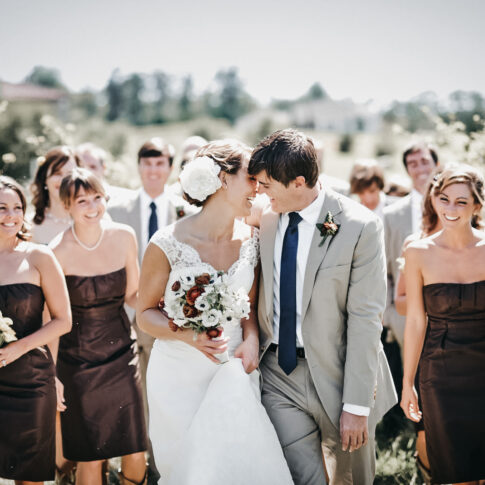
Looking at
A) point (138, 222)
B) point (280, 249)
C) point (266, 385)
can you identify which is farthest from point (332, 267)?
point (138, 222)

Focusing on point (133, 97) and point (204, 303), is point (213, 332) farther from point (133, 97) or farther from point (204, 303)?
point (133, 97)

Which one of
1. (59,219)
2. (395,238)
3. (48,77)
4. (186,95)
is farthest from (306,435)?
(48,77)

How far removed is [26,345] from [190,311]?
152 cm

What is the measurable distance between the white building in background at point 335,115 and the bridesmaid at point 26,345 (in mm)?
81430

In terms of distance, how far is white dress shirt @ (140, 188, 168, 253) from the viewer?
20.5ft

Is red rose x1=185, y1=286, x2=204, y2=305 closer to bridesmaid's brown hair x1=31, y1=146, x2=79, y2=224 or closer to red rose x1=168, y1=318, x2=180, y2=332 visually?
red rose x1=168, y1=318, x2=180, y2=332

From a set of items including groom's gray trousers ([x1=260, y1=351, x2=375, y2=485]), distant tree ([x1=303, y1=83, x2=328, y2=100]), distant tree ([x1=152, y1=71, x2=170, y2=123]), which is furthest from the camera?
distant tree ([x1=303, y1=83, x2=328, y2=100])

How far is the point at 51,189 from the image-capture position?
6.01 meters

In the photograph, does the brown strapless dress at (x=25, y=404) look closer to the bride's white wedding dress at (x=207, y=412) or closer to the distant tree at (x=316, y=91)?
the bride's white wedding dress at (x=207, y=412)

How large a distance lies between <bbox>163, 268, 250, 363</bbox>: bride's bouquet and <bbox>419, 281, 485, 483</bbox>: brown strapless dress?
1579 mm

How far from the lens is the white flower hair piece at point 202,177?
11.9 ft

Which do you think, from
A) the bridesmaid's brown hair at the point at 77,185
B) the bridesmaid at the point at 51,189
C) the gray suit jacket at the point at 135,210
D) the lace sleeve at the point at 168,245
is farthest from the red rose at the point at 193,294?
the bridesmaid at the point at 51,189

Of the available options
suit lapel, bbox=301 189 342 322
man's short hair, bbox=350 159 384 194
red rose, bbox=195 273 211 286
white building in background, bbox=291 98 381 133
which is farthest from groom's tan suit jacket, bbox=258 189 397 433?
white building in background, bbox=291 98 381 133

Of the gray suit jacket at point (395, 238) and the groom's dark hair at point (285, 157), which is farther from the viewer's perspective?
the gray suit jacket at point (395, 238)
